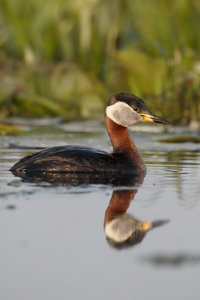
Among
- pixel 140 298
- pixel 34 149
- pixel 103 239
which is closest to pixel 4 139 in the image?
pixel 34 149

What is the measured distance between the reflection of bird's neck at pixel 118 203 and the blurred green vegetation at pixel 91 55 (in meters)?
6.06

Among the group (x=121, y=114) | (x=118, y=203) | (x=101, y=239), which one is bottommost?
(x=118, y=203)

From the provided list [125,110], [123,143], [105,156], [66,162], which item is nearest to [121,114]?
[125,110]

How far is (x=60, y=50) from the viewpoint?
15750mm

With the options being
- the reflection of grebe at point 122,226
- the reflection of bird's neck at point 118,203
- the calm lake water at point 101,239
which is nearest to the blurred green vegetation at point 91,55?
the calm lake water at point 101,239

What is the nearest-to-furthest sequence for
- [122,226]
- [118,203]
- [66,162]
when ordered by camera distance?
[122,226]
[118,203]
[66,162]

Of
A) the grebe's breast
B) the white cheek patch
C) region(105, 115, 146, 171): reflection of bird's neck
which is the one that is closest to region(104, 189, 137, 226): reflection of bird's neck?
the grebe's breast

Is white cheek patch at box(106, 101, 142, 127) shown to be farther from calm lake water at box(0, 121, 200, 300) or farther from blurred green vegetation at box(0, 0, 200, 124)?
blurred green vegetation at box(0, 0, 200, 124)

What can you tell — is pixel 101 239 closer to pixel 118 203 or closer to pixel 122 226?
pixel 122 226

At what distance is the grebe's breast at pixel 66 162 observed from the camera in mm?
7461

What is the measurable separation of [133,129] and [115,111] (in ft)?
13.7

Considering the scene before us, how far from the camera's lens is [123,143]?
828cm

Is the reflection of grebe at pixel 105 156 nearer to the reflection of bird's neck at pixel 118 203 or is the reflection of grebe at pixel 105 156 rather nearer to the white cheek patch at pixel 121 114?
the white cheek patch at pixel 121 114

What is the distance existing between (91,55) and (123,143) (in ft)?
23.2
